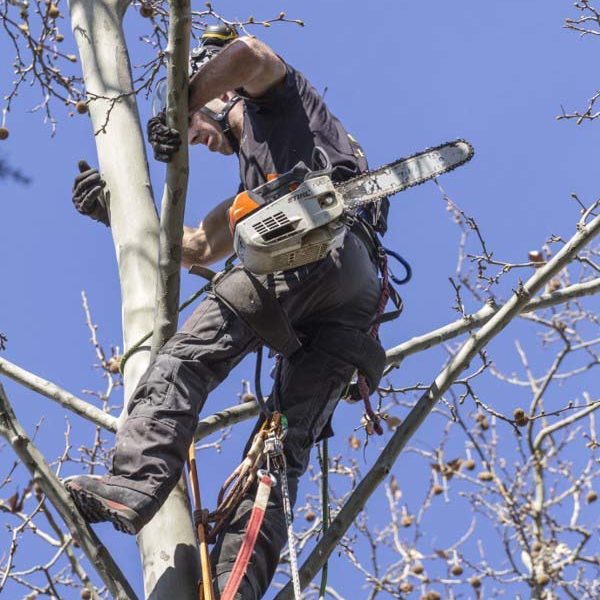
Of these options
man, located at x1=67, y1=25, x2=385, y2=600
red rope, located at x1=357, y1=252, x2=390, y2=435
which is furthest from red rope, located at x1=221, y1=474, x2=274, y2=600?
red rope, located at x1=357, y1=252, x2=390, y2=435

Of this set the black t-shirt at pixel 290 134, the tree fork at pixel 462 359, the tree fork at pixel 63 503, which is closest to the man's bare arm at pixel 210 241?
the black t-shirt at pixel 290 134

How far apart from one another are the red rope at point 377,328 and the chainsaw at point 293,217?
343 mm

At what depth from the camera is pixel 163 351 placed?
141 inches

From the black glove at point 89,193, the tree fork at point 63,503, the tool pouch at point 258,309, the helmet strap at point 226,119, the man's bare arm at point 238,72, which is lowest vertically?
the tree fork at point 63,503

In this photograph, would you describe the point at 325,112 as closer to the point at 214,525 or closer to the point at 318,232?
the point at 318,232

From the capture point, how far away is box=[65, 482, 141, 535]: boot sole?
3182 mm

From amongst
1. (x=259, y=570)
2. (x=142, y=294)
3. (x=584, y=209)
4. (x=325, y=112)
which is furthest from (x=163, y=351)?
(x=584, y=209)

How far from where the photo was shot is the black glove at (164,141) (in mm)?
3586

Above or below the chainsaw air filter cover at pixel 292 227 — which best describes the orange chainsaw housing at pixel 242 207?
above

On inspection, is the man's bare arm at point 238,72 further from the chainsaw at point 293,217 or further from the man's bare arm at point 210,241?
the man's bare arm at point 210,241

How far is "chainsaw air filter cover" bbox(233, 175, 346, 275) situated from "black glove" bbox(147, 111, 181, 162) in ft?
0.97

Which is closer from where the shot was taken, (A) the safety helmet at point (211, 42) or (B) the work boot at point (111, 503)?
(B) the work boot at point (111, 503)

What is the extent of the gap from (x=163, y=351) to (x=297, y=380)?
508 millimetres

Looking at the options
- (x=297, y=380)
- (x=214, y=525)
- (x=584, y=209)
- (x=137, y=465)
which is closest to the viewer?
(x=137, y=465)
